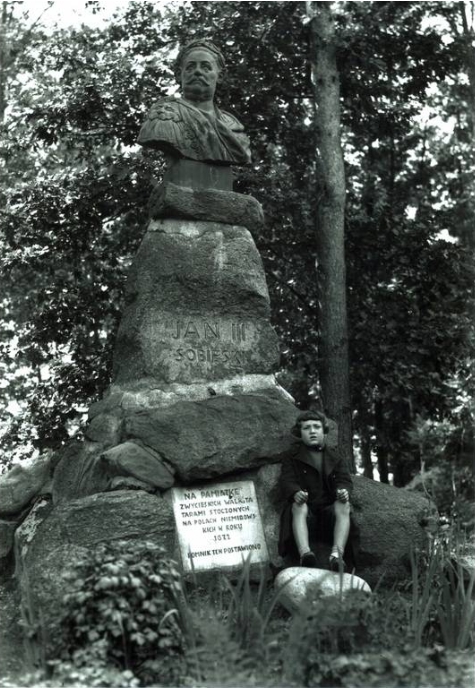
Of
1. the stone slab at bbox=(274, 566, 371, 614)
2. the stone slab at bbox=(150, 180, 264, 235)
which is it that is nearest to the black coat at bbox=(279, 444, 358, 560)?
the stone slab at bbox=(274, 566, 371, 614)

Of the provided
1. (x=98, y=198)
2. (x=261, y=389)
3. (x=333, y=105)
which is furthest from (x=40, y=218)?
(x=261, y=389)

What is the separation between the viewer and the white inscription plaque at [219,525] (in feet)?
17.0

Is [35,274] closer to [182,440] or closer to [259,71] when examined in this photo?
[259,71]

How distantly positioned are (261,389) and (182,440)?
96cm

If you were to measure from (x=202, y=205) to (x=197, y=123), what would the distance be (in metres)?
0.70

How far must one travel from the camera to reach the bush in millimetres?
3521

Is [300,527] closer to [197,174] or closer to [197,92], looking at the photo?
[197,174]

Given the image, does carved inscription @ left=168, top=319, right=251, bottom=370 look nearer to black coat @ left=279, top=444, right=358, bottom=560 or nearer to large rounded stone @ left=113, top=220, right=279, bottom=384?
large rounded stone @ left=113, top=220, right=279, bottom=384

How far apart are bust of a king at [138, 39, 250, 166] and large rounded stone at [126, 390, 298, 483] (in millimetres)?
1985

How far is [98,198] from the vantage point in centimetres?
1014

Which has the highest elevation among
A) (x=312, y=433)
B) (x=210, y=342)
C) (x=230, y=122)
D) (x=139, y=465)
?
(x=230, y=122)

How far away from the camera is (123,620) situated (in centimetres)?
362

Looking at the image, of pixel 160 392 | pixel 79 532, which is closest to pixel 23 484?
pixel 160 392

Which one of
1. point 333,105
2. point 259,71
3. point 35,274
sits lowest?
point 35,274
